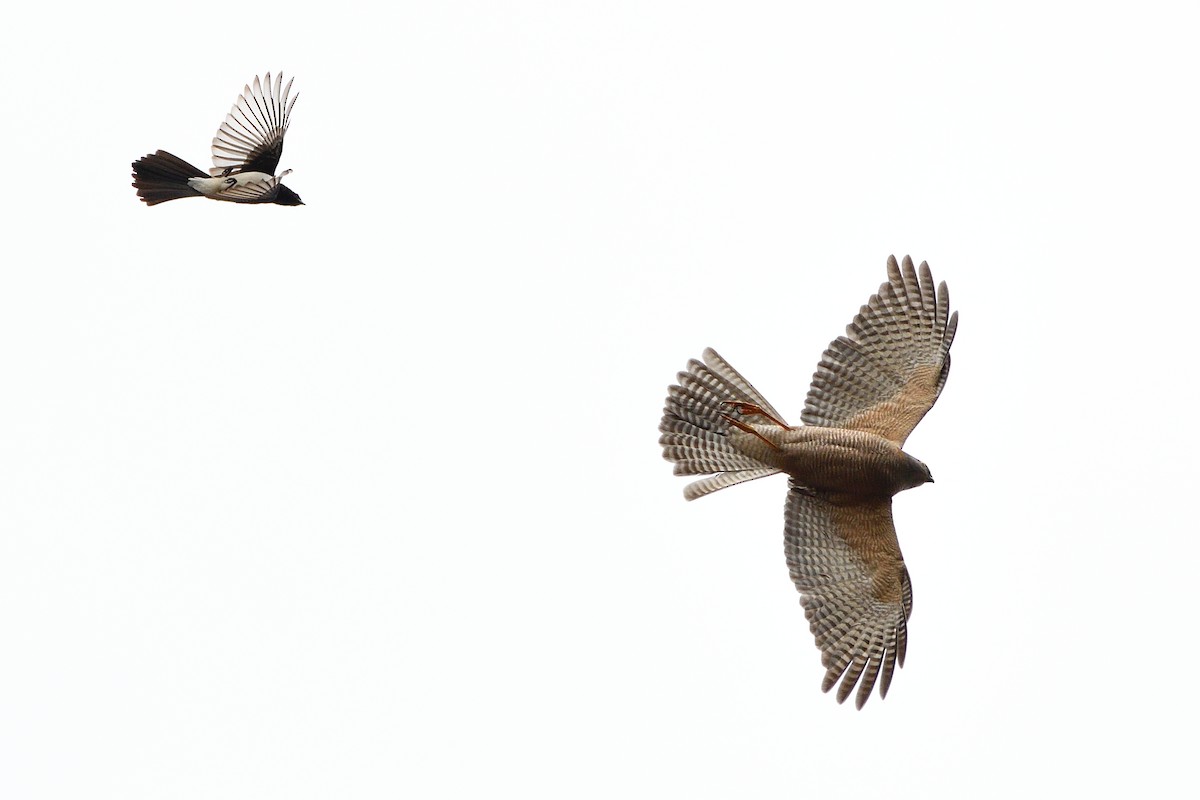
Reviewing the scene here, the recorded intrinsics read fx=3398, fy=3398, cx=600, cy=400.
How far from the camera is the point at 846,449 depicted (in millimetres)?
26141

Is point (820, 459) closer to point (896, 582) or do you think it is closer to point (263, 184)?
point (896, 582)

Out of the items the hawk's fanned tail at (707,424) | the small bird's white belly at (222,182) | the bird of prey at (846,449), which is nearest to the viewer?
the small bird's white belly at (222,182)

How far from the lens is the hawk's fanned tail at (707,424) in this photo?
26.7m

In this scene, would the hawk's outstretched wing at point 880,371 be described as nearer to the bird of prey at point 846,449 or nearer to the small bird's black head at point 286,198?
the bird of prey at point 846,449

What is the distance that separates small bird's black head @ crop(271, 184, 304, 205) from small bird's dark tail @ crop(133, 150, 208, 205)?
574 millimetres

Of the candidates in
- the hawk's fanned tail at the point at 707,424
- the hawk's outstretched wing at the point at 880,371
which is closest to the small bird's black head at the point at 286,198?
the hawk's fanned tail at the point at 707,424

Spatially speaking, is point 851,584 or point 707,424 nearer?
point 851,584

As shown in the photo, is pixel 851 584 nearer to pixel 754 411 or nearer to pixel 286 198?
pixel 754 411

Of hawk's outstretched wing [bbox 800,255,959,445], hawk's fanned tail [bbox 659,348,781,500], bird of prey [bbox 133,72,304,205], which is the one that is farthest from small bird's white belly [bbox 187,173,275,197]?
hawk's outstretched wing [bbox 800,255,959,445]

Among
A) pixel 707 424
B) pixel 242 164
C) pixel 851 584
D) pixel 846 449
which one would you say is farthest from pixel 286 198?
pixel 851 584

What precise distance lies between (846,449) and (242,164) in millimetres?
5135

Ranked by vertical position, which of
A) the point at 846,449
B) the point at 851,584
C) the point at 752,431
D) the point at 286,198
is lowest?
the point at 851,584

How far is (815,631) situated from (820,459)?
1.38 meters

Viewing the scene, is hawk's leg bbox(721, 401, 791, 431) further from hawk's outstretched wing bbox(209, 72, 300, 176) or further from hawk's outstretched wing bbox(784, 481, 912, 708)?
hawk's outstretched wing bbox(209, 72, 300, 176)
